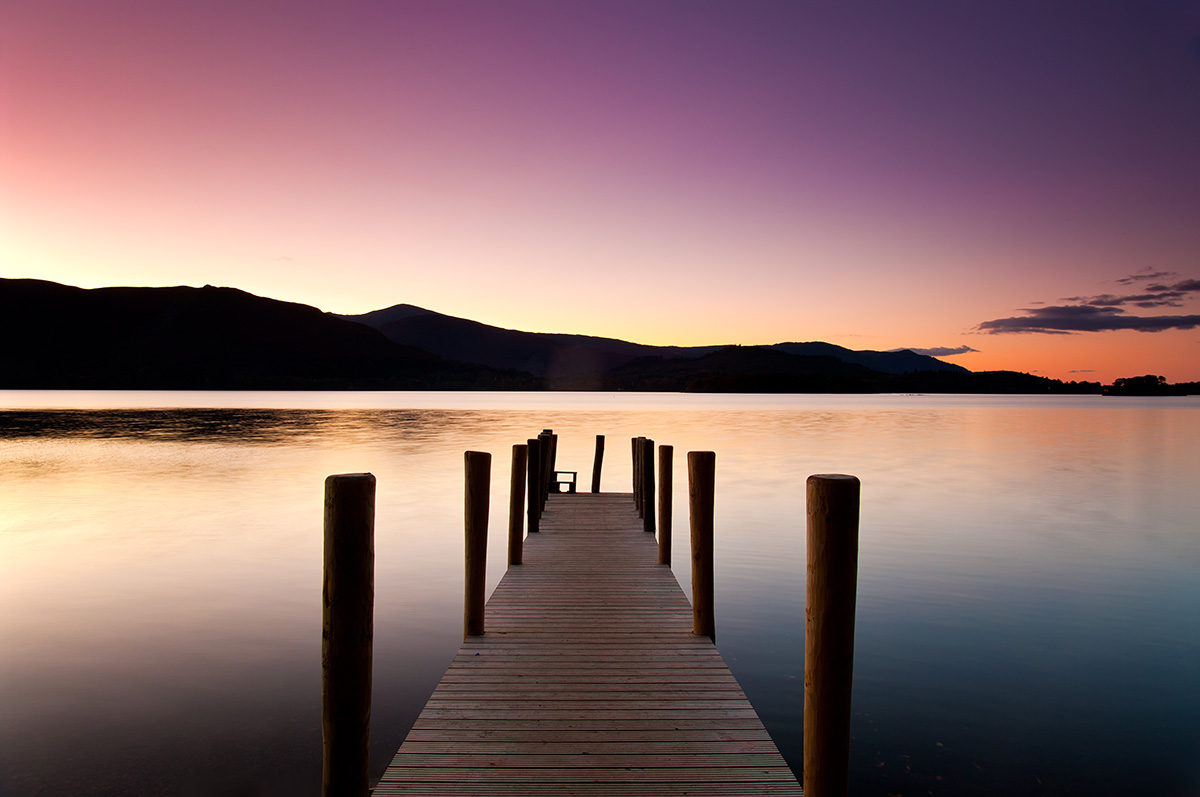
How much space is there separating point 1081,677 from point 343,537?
868 cm

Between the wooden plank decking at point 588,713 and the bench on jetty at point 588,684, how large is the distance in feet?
0.05

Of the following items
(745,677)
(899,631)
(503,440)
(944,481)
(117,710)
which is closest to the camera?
(117,710)

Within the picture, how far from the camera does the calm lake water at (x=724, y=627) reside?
251 inches

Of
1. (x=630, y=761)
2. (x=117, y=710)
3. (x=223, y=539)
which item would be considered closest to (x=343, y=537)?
(x=630, y=761)

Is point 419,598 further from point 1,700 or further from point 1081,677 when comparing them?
point 1081,677

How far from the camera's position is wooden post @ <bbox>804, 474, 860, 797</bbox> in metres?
3.67

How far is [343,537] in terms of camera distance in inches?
144

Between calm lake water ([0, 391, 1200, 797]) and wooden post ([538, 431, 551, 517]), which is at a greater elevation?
wooden post ([538, 431, 551, 517])

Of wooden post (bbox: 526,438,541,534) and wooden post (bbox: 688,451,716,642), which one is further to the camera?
wooden post (bbox: 526,438,541,534)

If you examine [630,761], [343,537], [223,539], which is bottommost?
[223,539]

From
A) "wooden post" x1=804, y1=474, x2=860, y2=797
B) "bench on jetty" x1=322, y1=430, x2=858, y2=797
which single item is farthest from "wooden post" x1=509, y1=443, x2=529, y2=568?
"wooden post" x1=804, y1=474, x2=860, y2=797

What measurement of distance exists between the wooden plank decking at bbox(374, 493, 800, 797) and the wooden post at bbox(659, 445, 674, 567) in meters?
1.54

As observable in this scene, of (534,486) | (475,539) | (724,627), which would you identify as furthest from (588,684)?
(534,486)

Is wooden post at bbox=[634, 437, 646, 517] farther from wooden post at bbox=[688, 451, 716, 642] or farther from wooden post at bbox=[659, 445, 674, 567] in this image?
wooden post at bbox=[688, 451, 716, 642]
